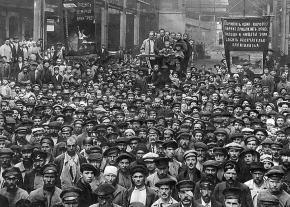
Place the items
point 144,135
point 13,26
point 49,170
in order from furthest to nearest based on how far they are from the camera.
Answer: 1. point 13,26
2. point 144,135
3. point 49,170

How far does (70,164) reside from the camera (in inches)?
399

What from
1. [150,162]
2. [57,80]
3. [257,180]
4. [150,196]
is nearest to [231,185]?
[257,180]

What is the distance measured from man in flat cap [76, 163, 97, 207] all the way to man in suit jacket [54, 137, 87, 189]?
0.94 meters

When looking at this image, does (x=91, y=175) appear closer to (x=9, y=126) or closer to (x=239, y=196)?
(x=239, y=196)

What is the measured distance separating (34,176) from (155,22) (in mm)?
34422

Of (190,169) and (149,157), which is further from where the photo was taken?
(149,157)

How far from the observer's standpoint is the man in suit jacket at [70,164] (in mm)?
10039

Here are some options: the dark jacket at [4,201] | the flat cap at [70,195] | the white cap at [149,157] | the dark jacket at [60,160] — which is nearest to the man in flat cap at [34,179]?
the dark jacket at [60,160]

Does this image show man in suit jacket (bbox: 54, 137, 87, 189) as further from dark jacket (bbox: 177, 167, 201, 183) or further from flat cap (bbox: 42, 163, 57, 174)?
dark jacket (bbox: 177, 167, 201, 183)

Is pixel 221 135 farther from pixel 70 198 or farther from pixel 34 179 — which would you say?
pixel 70 198

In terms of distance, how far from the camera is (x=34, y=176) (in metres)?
9.63

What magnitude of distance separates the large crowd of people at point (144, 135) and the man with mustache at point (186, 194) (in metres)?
0.01

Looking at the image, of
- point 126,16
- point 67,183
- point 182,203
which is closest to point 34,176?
point 67,183

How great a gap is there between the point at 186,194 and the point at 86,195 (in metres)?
1.51
